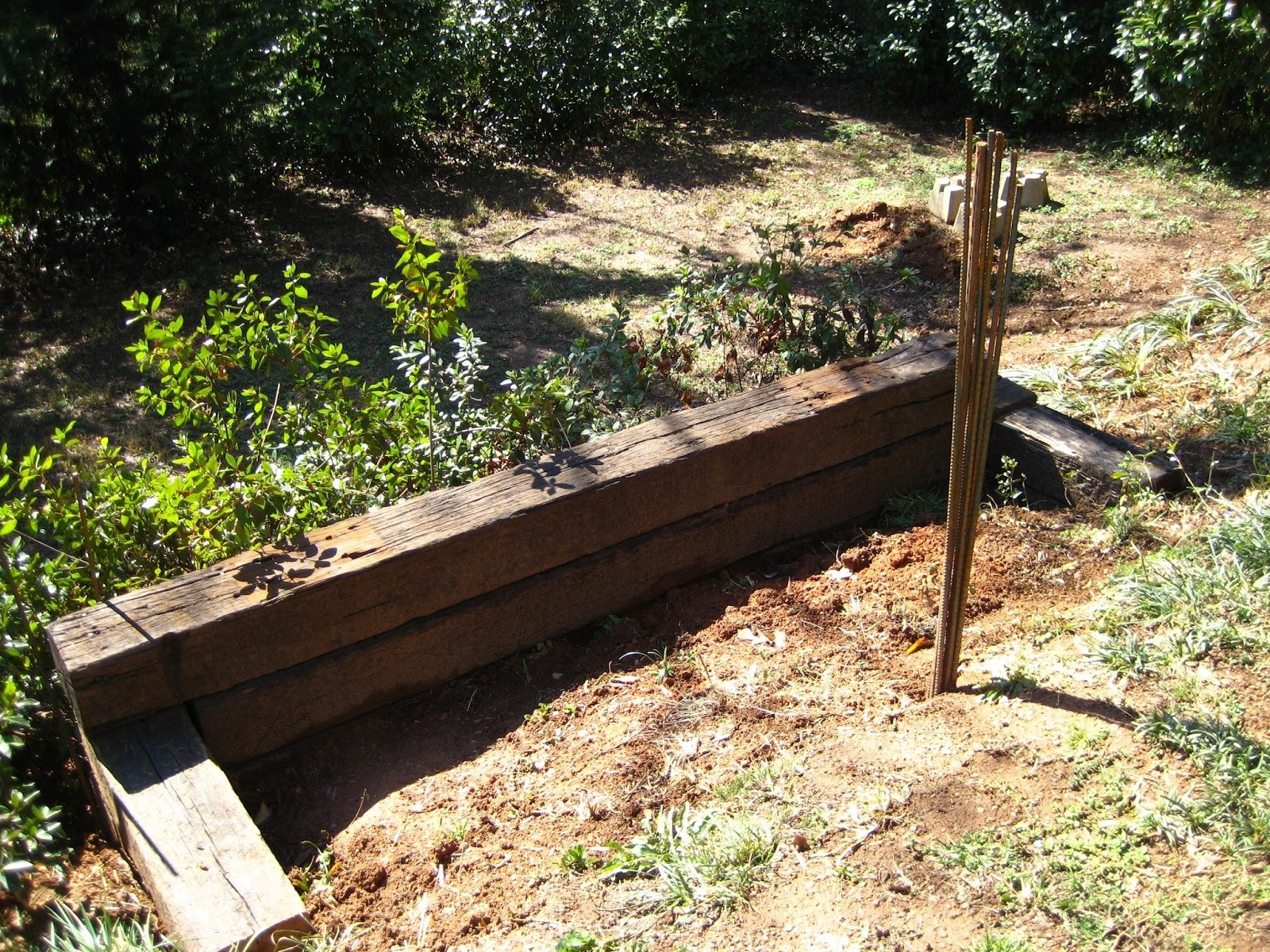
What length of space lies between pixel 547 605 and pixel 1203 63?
23.0 feet

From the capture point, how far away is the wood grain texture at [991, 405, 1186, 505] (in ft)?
13.1

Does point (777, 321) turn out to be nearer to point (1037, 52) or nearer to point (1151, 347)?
point (1151, 347)

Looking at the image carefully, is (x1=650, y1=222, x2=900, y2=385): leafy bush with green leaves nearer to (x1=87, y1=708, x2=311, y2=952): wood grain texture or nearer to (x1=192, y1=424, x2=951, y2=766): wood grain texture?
(x1=192, y1=424, x2=951, y2=766): wood grain texture

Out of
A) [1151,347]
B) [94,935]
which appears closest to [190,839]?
[94,935]

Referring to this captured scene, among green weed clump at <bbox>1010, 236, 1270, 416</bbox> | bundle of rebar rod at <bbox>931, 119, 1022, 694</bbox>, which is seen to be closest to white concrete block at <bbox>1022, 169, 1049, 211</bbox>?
green weed clump at <bbox>1010, 236, 1270, 416</bbox>

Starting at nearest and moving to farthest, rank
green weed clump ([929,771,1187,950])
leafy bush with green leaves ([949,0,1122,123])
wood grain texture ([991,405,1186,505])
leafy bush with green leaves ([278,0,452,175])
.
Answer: green weed clump ([929,771,1187,950]), wood grain texture ([991,405,1186,505]), leafy bush with green leaves ([278,0,452,175]), leafy bush with green leaves ([949,0,1122,123])

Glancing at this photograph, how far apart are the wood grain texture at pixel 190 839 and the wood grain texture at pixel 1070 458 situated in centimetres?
301

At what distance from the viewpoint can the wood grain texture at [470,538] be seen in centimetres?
287

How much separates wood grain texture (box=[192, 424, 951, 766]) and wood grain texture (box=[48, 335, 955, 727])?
4cm

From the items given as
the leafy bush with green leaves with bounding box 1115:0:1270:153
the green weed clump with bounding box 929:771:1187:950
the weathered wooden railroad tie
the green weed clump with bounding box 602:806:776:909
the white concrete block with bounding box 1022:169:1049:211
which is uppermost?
the leafy bush with green leaves with bounding box 1115:0:1270:153

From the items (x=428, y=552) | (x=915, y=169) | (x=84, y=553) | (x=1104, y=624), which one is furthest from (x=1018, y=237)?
(x=84, y=553)

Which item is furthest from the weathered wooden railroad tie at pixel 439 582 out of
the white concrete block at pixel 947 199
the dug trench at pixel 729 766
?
the white concrete block at pixel 947 199

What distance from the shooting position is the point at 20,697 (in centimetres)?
294

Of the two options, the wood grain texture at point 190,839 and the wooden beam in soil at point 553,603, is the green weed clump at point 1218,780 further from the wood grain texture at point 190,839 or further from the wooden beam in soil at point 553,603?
the wood grain texture at point 190,839
